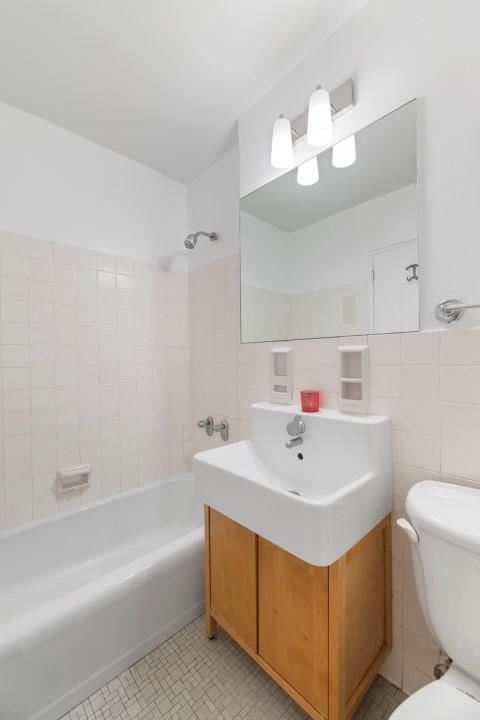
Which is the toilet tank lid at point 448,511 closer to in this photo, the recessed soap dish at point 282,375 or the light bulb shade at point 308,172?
the recessed soap dish at point 282,375

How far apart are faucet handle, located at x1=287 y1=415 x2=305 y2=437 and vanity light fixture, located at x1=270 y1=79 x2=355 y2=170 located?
106 centimetres

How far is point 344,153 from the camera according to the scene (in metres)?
1.18

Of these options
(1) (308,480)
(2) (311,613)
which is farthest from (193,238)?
(2) (311,613)

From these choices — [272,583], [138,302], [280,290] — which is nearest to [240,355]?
[280,290]

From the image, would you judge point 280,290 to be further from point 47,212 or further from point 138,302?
point 47,212

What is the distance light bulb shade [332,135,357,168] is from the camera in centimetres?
116

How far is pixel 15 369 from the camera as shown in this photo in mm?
1452

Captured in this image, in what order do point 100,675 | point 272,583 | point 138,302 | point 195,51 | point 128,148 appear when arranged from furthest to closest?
point 138,302, point 128,148, point 195,51, point 100,675, point 272,583

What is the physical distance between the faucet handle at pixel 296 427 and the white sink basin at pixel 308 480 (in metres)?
0.02

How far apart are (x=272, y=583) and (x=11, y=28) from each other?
2087mm

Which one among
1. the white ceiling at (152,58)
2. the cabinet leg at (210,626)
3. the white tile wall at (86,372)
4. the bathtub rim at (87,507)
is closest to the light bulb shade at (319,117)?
the white ceiling at (152,58)

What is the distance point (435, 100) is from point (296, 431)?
1145mm

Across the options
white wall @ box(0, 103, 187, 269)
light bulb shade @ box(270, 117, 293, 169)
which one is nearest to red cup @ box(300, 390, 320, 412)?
light bulb shade @ box(270, 117, 293, 169)

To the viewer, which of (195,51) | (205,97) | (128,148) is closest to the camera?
(195,51)
